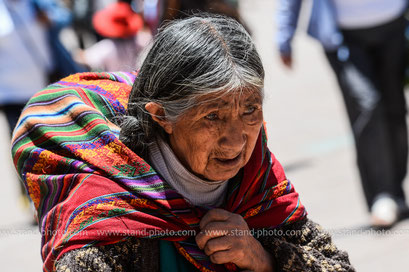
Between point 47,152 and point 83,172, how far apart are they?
0.54 feet

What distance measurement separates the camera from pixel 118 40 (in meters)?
5.34

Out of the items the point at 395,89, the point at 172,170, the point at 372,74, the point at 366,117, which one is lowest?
the point at 366,117

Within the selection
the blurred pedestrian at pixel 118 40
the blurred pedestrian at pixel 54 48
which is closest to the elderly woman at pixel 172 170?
the blurred pedestrian at pixel 118 40

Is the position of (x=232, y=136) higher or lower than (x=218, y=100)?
lower

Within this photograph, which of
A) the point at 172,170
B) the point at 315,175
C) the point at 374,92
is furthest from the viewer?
the point at 315,175

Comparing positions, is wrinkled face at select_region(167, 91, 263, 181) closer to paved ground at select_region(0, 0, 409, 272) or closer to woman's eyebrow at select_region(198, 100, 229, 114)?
woman's eyebrow at select_region(198, 100, 229, 114)

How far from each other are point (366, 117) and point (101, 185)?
120 inches

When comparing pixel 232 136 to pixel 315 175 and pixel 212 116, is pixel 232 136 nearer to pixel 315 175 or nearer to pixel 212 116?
pixel 212 116

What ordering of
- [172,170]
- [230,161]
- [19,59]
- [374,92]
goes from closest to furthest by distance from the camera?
[230,161], [172,170], [374,92], [19,59]

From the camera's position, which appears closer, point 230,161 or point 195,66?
point 195,66

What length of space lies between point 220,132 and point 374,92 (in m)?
2.96

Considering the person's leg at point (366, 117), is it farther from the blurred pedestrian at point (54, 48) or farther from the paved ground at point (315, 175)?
the blurred pedestrian at point (54, 48)

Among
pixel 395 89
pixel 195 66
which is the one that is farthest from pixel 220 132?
pixel 395 89

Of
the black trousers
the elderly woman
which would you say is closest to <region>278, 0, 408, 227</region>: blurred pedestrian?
the black trousers
